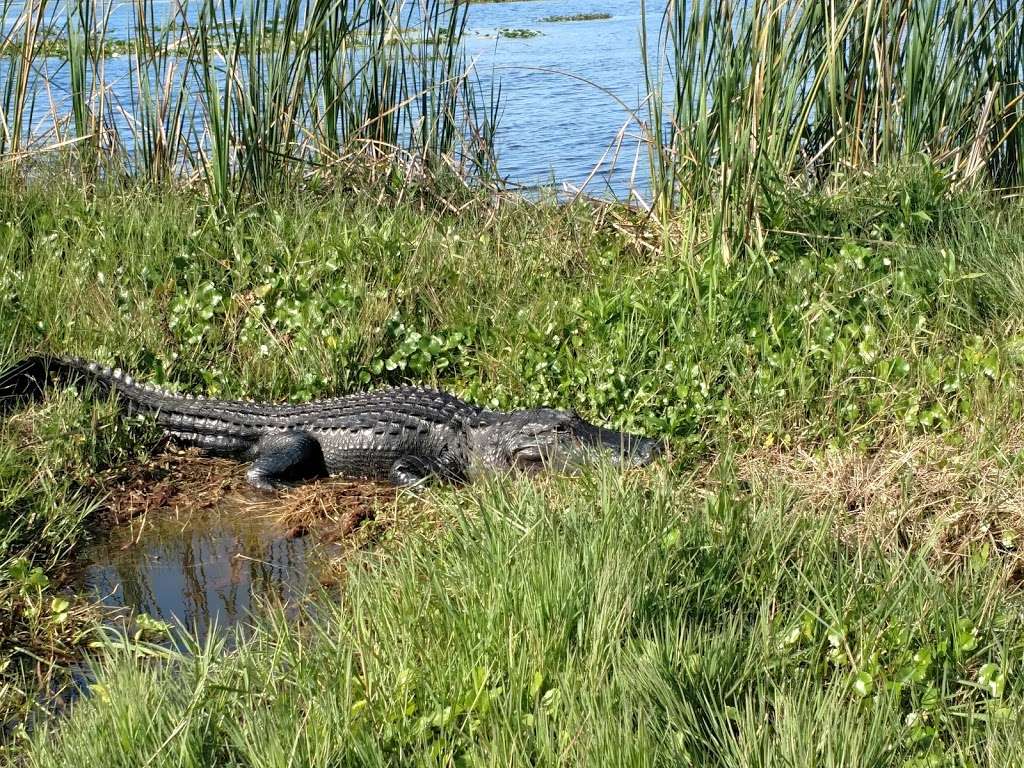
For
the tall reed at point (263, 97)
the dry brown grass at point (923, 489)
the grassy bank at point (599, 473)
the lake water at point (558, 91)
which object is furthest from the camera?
the lake water at point (558, 91)

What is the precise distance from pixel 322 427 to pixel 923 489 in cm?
249

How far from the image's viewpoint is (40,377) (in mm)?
4949

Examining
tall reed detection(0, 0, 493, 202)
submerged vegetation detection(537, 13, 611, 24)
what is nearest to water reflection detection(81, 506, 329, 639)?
tall reed detection(0, 0, 493, 202)

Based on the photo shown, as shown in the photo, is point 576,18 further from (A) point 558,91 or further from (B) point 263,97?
(B) point 263,97

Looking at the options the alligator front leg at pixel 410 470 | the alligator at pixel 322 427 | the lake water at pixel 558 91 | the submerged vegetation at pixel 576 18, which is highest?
the submerged vegetation at pixel 576 18

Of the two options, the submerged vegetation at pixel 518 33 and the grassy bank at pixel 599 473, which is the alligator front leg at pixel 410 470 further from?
the submerged vegetation at pixel 518 33

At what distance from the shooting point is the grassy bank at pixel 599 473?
8.43ft

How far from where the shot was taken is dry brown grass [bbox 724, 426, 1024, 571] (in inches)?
135

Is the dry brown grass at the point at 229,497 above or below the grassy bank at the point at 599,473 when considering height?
below

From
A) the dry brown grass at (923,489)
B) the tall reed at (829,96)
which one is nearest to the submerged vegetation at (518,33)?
the tall reed at (829,96)

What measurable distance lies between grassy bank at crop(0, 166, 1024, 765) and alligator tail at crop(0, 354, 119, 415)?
25 centimetres

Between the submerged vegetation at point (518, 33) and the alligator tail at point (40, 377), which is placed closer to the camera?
the alligator tail at point (40, 377)

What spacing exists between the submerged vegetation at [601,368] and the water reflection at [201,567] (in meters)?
0.18

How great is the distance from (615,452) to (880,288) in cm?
142
